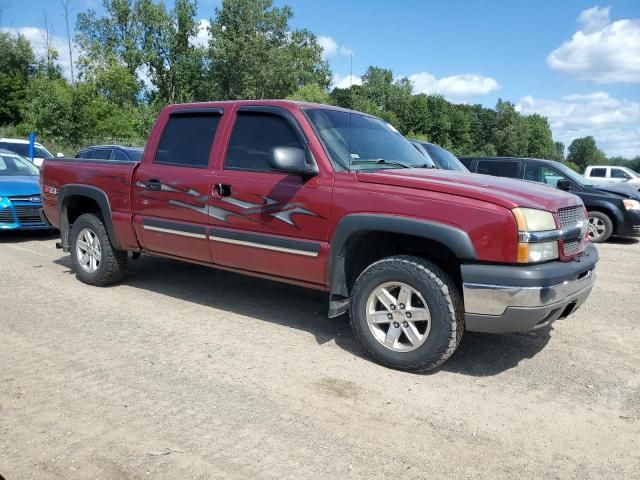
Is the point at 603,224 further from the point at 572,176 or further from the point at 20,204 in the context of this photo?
the point at 20,204

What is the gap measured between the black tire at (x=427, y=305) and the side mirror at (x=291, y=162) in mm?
889

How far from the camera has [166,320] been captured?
5.09 m

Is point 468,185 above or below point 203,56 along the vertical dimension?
below

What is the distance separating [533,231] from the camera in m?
3.56

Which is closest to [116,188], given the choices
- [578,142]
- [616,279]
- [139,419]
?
[139,419]

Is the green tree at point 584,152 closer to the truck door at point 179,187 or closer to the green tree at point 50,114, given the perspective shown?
the green tree at point 50,114

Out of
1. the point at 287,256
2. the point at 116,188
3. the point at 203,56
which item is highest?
the point at 203,56

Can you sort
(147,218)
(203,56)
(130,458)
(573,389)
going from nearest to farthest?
(130,458), (573,389), (147,218), (203,56)

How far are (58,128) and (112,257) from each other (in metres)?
28.9

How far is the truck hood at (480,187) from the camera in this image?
3673 mm

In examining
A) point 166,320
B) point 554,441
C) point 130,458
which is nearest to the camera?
point 130,458

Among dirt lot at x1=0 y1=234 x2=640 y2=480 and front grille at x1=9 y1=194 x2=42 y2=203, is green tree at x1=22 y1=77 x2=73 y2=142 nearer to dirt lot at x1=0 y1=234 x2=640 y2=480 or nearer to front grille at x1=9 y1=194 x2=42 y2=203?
front grille at x1=9 y1=194 x2=42 y2=203

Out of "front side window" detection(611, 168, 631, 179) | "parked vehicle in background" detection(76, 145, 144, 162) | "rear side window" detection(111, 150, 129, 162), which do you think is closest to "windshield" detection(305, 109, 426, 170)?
"parked vehicle in background" detection(76, 145, 144, 162)

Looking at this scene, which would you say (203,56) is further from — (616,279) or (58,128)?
(616,279)
